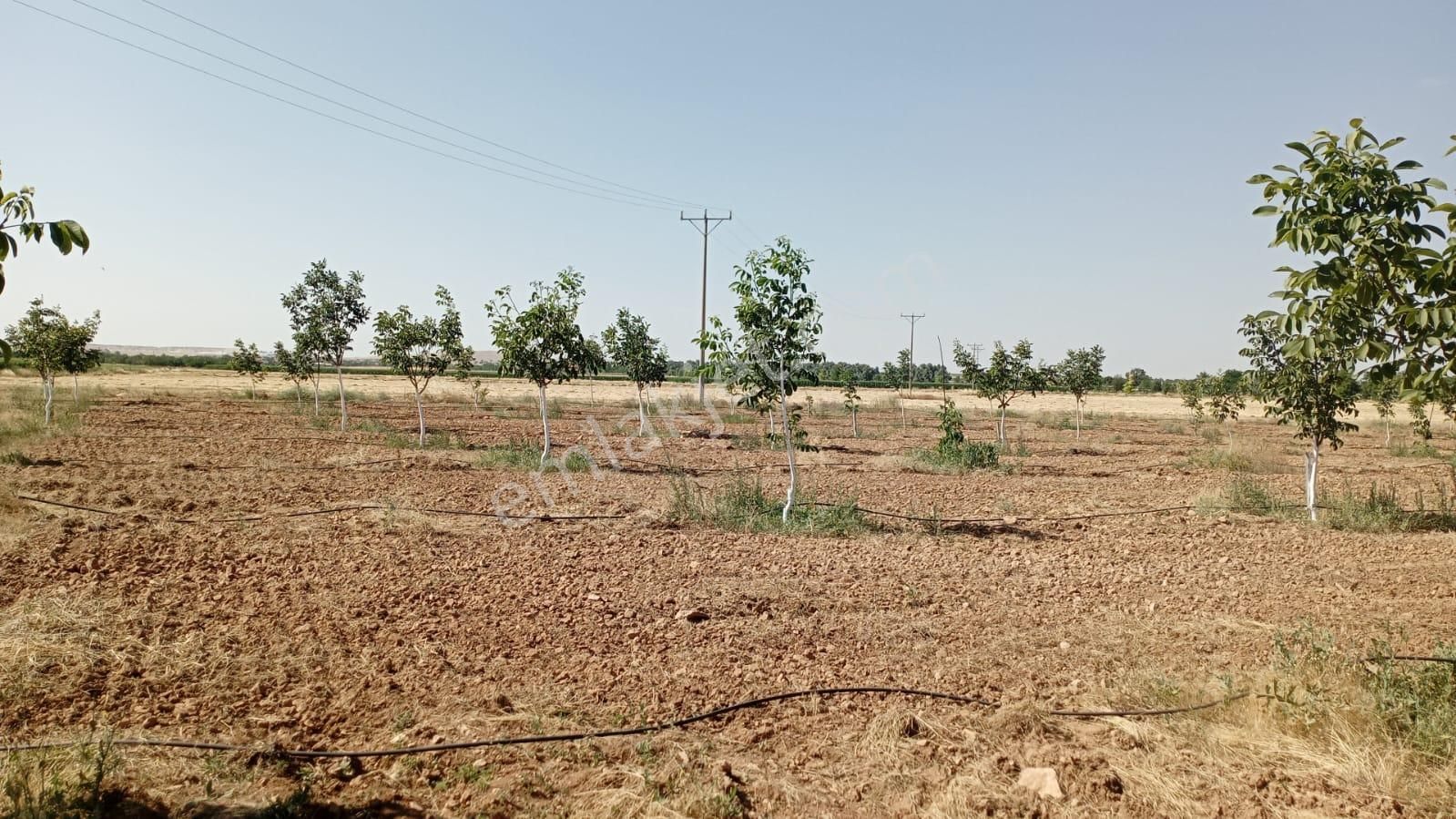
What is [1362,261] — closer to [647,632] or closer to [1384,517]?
[647,632]

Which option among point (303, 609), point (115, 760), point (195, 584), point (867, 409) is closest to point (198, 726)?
point (115, 760)

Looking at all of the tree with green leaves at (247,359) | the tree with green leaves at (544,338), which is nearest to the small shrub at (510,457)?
the tree with green leaves at (544,338)

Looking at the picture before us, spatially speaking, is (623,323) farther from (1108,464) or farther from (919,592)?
(919,592)

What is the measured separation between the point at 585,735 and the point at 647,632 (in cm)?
190

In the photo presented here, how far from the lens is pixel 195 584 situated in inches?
293

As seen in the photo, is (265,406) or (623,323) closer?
(623,323)

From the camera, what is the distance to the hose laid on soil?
14.3ft

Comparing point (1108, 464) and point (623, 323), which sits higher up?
point (623, 323)

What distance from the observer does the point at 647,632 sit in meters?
6.48

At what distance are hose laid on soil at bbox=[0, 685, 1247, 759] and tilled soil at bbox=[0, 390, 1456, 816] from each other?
67mm

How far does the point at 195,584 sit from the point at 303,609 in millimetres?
1526

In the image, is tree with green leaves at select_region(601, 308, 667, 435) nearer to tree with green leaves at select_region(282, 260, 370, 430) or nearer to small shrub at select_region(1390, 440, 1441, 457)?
tree with green leaves at select_region(282, 260, 370, 430)

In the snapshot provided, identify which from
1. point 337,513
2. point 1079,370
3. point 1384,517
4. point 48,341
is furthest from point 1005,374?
point 48,341

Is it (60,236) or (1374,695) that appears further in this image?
(1374,695)
